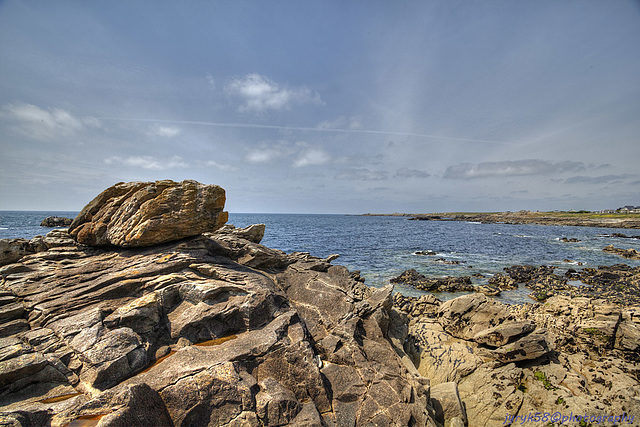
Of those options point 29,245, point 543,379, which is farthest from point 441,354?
point 29,245

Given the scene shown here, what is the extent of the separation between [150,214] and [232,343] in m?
8.52

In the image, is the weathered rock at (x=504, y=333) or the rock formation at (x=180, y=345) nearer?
the rock formation at (x=180, y=345)

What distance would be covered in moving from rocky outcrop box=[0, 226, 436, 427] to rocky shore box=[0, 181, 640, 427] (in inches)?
2.1

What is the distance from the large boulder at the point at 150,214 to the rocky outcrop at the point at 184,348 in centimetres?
85

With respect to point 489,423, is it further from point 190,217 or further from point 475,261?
point 475,261

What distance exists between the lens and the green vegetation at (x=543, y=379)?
12023mm

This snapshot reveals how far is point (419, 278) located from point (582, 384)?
24.3 metres

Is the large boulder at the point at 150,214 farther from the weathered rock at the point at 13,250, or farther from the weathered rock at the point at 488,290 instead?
the weathered rock at the point at 488,290

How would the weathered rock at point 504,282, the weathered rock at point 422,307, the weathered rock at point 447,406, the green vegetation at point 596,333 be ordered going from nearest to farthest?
the weathered rock at point 447,406
the green vegetation at point 596,333
the weathered rock at point 422,307
the weathered rock at point 504,282

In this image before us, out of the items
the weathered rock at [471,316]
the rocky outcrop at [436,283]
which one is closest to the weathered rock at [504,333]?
the weathered rock at [471,316]

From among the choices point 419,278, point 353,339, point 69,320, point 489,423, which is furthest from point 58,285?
point 419,278

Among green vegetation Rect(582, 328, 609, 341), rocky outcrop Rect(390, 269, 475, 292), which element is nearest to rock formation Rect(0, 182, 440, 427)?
green vegetation Rect(582, 328, 609, 341)

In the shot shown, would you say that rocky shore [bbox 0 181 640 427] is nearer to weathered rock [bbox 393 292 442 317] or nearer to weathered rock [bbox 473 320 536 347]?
weathered rock [bbox 473 320 536 347]

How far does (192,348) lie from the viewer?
31.0 feet
